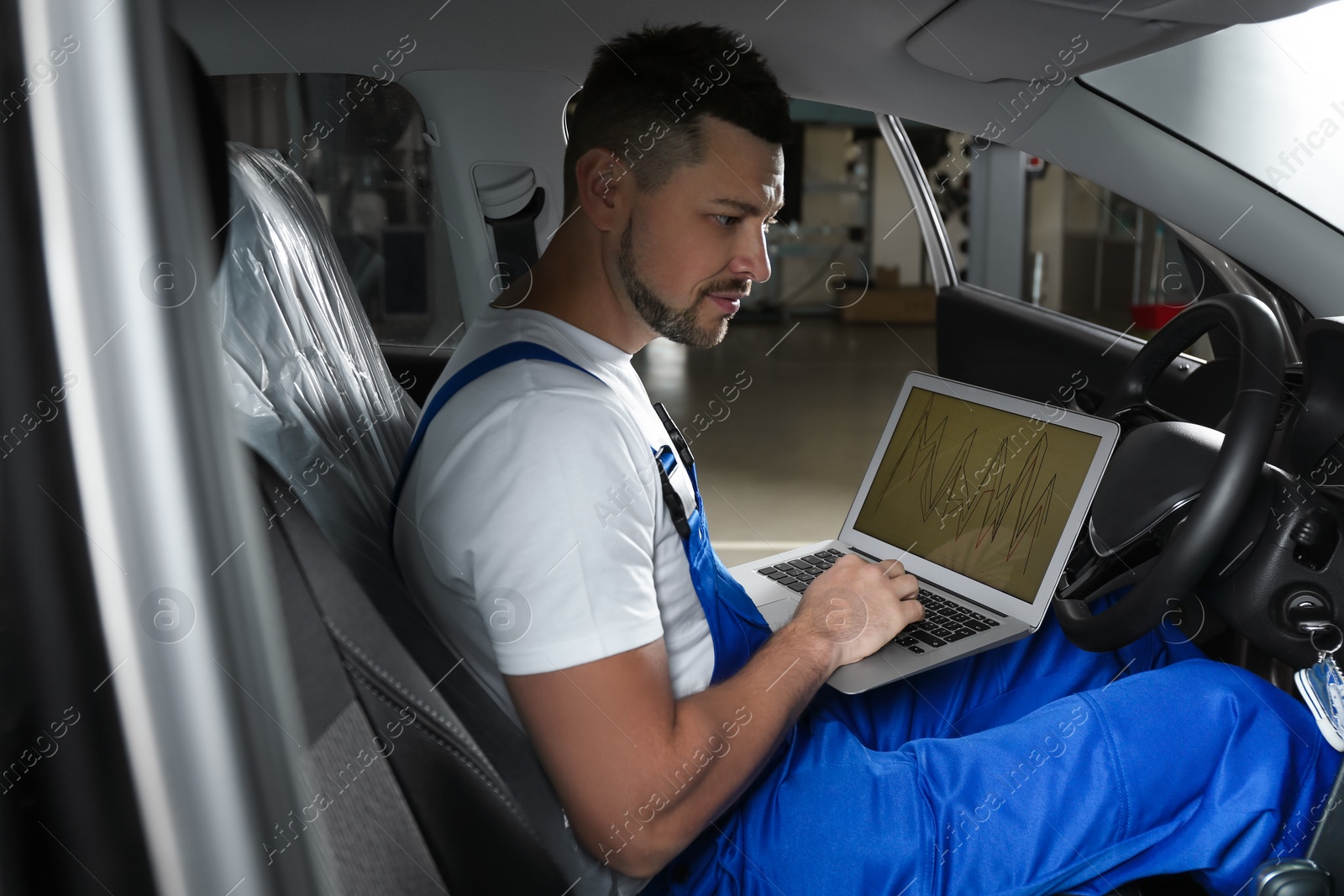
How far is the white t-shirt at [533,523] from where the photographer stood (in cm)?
87

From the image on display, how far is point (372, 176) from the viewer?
1.86 meters

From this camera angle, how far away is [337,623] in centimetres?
65

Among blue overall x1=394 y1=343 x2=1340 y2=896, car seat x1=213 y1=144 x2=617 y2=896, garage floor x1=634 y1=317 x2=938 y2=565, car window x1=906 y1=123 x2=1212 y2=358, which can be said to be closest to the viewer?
car seat x1=213 y1=144 x2=617 y2=896

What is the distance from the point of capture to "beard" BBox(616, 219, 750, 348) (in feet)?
3.74

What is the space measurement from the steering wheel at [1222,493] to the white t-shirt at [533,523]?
1.63ft

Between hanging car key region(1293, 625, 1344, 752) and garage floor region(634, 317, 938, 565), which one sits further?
Answer: garage floor region(634, 317, 938, 565)

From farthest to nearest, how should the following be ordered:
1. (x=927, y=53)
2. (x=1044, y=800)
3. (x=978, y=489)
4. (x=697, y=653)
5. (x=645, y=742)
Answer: (x=927, y=53)
(x=978, y=489)
(x=697, y=653)
(x=1044, y=800)
(x=645, y=742)

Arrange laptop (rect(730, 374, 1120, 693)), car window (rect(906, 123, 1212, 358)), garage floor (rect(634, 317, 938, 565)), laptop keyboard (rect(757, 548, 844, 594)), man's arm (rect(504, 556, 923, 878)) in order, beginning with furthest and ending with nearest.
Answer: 1. car window (rect(906, 123, 1212, 358))
2. garage floor (rect(634, 317, 938, 565))
3. laptop keyboard (rect(757, 548, 844, 594))
4. laptop (rect(730, 374, 1120, 693))
5. man's arm (rect(504, 556, 923, 878))

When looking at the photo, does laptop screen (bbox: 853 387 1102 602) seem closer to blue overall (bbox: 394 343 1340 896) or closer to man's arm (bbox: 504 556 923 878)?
blue overall (bbox: 394 343 1340 896)

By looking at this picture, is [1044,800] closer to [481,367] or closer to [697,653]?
[697,653]

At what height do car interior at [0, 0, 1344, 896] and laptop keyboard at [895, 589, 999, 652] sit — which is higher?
car interior at [0, 0, 1344, 896]

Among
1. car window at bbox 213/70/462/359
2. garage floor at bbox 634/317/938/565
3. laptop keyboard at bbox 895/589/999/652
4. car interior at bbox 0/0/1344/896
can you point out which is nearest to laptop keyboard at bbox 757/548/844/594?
laptop keyboard at bbox 895/589/999/652

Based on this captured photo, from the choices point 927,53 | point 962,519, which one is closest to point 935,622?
point 962,519

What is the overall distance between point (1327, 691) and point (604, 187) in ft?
3.06
